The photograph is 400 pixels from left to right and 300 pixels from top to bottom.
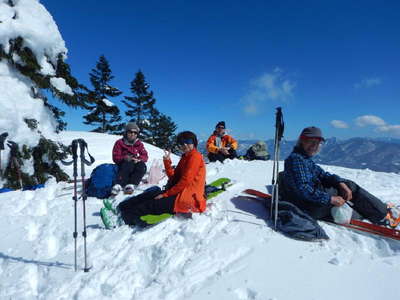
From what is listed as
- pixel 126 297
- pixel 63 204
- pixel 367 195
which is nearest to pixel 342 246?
pixel 367 195

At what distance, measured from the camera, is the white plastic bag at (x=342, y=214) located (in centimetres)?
353

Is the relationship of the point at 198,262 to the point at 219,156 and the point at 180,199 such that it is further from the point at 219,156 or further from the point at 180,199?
the point at 219,156

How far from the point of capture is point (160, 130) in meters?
35.5

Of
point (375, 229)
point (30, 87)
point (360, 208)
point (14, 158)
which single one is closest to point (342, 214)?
point (375, 229)

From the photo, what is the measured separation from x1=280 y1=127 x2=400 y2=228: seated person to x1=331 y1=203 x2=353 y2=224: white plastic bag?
0.08 metres

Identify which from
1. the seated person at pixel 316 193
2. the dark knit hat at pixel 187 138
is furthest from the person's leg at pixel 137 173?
Answer: the seated person at pixel 316 193

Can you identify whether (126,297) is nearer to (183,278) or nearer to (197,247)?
(183,278)

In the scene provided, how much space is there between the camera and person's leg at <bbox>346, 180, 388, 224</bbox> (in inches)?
150

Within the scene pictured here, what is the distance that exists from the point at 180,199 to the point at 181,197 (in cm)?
4

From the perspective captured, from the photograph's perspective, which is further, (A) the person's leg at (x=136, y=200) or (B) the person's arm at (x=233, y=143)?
(B) the person's arm at (x=233, y=143)

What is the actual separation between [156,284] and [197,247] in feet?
2.53

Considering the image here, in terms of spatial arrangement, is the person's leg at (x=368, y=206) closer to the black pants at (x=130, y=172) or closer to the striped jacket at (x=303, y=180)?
the striped jacket at (x=303, y=180)

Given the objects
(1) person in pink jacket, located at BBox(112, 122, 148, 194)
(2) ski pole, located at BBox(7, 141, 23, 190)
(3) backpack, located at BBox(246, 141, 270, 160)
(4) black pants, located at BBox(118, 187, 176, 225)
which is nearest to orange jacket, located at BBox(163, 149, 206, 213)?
(4) black pants, located at BBox(118, 187, 176, 225)

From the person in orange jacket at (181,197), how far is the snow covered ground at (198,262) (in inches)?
8.8
